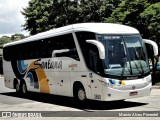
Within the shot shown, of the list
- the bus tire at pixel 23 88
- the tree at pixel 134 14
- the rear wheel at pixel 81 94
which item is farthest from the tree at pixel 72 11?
the rear wheel at pixel 81 94

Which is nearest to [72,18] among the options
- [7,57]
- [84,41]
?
[7,57]

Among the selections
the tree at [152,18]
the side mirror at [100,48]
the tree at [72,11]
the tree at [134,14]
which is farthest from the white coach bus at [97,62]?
the tree at [72,11]

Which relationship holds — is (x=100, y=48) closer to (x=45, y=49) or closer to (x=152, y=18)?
(x=45, y=49)

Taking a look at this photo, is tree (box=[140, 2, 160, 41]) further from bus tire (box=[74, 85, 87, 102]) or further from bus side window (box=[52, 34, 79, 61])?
bus tire (box=[74, 85, 87, 102])

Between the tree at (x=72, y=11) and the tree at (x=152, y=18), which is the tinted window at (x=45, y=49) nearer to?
the tree at (x=152, y=18)

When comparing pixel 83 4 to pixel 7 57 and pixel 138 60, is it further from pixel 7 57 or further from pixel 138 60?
pixel 138 60

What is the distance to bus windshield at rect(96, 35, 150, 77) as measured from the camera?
1241 centimetres

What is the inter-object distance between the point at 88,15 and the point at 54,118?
2947cm

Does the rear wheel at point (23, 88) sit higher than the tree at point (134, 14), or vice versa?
the tree at point (134, 14)

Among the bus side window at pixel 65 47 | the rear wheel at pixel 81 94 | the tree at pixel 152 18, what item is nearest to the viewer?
the rear wheel at pixel 81 94

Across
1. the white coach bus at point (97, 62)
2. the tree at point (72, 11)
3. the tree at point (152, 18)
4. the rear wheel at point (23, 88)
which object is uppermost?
the tree at point (72, 11)

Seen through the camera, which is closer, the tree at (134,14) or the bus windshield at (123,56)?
the bus windshield at (123,56)

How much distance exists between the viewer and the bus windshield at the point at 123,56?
12.4m

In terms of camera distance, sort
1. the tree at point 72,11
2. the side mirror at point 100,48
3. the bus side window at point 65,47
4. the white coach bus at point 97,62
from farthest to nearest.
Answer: the tree at point 72,11 → the bus side window at point 65,47 → the white coach bus at point 97,62 → the side mirror at point 100,48
